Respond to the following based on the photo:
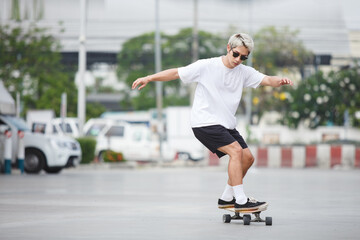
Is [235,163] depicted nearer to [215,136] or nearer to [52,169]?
[215,136]

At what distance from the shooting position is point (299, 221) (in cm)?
801

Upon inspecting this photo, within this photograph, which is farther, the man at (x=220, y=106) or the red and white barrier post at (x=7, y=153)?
the red and white barrier post at (x=7, y=153)

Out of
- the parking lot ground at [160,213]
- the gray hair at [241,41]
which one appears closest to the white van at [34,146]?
the parking lot ground at [160,213]

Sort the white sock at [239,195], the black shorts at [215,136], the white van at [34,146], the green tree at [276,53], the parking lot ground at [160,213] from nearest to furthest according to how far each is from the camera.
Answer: the parking lot ground at [160,213], the white sock at [239,195], the black shorts at [215,136], the white van at [34,146], the green tree at [276,53]

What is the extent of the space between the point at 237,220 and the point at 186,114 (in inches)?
1212

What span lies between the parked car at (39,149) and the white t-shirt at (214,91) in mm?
12348

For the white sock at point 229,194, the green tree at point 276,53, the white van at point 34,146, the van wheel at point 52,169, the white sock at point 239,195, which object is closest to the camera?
the white sock at point 239,195

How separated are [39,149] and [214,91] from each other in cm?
1270

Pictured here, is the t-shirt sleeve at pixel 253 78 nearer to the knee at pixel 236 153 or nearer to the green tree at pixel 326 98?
the knee at pixel 236 153

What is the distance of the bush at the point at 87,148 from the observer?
25.9 metres

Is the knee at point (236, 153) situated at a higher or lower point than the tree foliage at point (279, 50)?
lower

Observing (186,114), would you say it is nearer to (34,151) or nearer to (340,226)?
(34,151)

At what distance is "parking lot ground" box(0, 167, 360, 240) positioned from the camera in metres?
6.85

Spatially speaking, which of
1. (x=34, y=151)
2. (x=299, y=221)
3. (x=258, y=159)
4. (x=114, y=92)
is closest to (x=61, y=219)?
(x=299, y=221)
